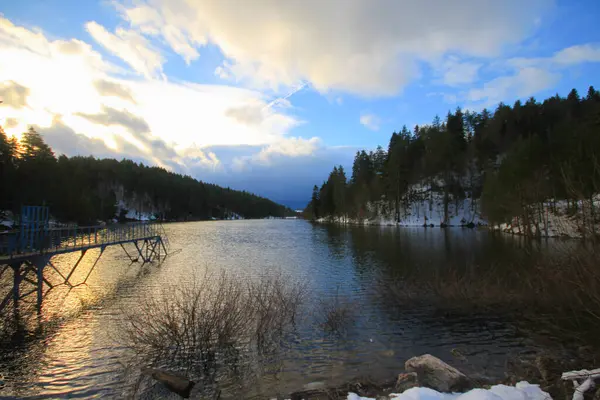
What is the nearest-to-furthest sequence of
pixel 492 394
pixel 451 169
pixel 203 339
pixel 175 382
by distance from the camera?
pixel 492 394 → pixel 175 382 → pixel 203 339 → pixel 451 169

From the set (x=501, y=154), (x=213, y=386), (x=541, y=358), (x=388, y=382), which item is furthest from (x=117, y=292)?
(x=501, y=154)

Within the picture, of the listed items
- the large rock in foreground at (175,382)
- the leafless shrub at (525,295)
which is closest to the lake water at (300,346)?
the large rock in foreground at (175,382)

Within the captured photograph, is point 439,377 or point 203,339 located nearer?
point 439,377

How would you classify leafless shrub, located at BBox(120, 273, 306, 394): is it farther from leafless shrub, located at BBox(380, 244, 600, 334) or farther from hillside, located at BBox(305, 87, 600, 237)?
hillside, located at BBox(305, 87, 600, 237)

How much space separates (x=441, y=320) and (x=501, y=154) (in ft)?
347

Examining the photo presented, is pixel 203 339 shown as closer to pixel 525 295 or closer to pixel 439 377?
pixel 439 377

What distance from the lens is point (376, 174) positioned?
371 ft

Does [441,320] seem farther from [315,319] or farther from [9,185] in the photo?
[9,185]

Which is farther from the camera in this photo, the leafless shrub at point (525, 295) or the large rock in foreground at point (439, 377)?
the leafless shrub at point (525, 295)

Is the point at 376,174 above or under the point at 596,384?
above

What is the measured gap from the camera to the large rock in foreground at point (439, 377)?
310 inches

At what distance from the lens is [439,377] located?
812 cm

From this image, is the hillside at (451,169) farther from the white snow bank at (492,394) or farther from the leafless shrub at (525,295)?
the white snow bank at (492,394)

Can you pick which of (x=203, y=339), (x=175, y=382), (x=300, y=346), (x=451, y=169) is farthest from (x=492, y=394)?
(x=451, y=169)
